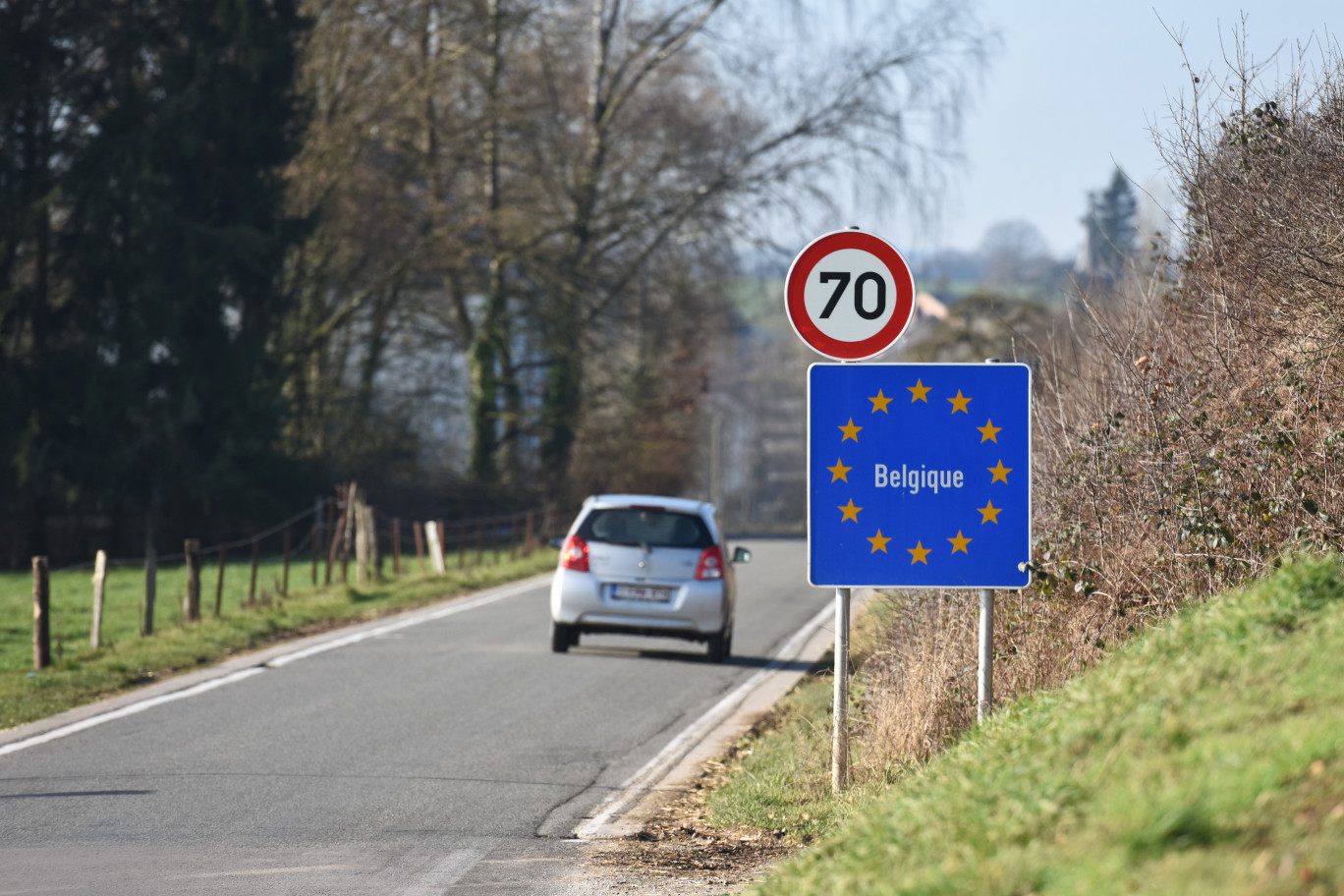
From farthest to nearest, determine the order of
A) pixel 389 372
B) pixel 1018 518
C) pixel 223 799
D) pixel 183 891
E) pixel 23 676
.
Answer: pixel 389 372 → pixel 23 676 → pixel 223 799 → pixel 1018 518 → pixel 183 891

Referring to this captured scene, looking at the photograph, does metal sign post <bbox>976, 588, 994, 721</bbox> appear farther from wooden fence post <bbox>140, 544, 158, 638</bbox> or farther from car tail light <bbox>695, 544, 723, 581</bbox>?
wooden fence post <bbox>140, 544, 158, 638</bbox>

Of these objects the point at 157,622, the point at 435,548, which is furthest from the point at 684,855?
the point at 435,548

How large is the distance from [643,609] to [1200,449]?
7097 millimetres

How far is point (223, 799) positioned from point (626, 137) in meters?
31.0

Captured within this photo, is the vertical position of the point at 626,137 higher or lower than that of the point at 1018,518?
higher

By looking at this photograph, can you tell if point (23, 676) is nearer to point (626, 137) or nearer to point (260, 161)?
point (260, 161)

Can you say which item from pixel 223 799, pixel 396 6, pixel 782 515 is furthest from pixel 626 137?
Result: pixel 782 515

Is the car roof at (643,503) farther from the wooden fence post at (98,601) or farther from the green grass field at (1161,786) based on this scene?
the green grass field at (1161,786)

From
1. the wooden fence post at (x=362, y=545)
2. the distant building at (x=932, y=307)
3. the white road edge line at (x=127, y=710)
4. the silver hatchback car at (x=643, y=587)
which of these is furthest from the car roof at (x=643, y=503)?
the distant building at (x=932, y=307)

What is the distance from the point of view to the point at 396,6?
31.6m

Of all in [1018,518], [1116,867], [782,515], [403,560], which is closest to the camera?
[1116,867]

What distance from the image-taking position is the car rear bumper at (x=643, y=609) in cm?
1398

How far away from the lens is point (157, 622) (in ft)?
55.6

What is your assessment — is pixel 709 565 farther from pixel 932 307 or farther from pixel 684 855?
pixel 932 307
